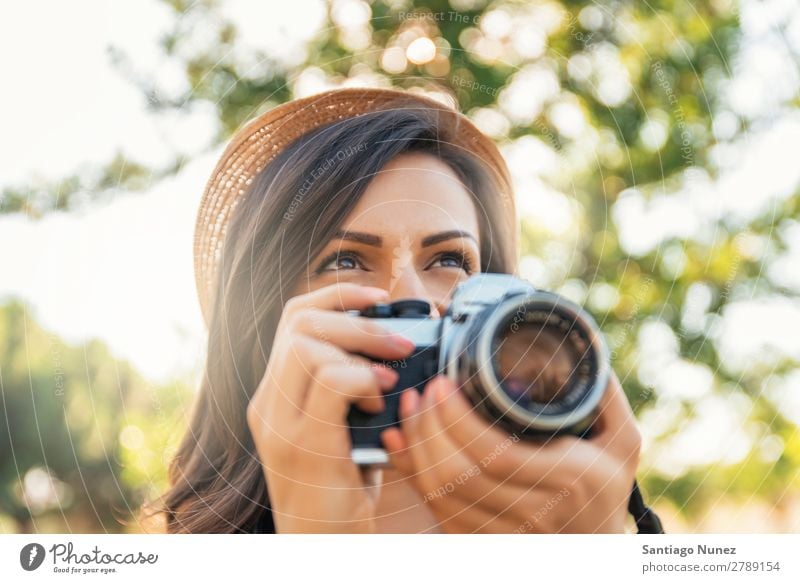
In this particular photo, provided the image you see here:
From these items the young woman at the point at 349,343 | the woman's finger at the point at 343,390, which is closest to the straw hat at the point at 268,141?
the young woman at the point at 349,343

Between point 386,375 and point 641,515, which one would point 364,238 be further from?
point 641,515

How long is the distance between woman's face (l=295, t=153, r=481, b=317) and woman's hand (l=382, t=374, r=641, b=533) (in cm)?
14

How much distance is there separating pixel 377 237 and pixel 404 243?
0.07 ft

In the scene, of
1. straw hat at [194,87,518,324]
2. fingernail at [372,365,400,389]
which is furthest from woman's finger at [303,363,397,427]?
straw hat at [194,87,518,324]

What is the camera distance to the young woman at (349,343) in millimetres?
480

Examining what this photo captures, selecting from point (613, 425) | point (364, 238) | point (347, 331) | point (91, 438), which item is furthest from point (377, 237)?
point (91, 438)

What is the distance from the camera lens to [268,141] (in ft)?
2.13

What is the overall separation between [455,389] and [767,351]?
51 centimetres

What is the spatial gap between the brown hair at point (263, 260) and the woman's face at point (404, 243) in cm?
1

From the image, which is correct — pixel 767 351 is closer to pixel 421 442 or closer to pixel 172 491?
pixel 421 442

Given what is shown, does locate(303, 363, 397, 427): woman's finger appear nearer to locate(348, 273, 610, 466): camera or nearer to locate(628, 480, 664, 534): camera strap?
locate(348, 273, 610, 466): camera

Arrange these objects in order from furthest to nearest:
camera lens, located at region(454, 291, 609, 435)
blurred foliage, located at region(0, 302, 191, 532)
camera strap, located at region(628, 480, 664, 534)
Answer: blurred foliage, located at region(0, 302, 191, 532), camera strap, located at region(628, 480, 664, 534), camera lens, located at region(454, 291, 609, 435)

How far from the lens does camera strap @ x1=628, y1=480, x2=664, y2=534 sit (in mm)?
577
